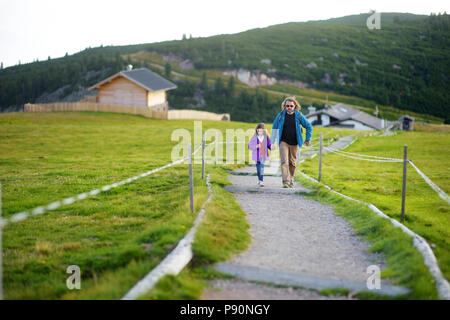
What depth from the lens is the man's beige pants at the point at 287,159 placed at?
464 inches

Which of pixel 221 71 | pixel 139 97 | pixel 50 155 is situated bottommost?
pixel 50 155

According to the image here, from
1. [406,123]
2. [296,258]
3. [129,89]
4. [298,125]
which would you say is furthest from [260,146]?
[406,123]

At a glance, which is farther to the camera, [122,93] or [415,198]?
[122,93]

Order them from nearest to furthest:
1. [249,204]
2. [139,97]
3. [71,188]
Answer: [249,204], [71,188], [139,97]

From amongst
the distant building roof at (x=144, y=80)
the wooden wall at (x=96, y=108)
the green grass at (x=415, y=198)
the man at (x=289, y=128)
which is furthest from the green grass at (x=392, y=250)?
the distant building roof at (x=144, y=80)

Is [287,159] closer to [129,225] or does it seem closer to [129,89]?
[129,225]

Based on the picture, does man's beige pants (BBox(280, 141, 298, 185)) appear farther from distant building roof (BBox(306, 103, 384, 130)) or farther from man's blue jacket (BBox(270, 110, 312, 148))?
distant building roof (BBox(306, 103, 384, 130))

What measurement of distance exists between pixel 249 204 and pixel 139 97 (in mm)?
48045

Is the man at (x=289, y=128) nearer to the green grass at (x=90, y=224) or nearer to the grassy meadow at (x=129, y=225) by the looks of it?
the grassy meadow at (x=129, y=225)

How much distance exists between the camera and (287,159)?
39.4 feet

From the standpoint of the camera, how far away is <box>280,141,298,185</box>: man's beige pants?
11.8 meters

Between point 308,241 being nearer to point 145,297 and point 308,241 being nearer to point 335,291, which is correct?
point 335,291

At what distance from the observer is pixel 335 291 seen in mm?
5395
